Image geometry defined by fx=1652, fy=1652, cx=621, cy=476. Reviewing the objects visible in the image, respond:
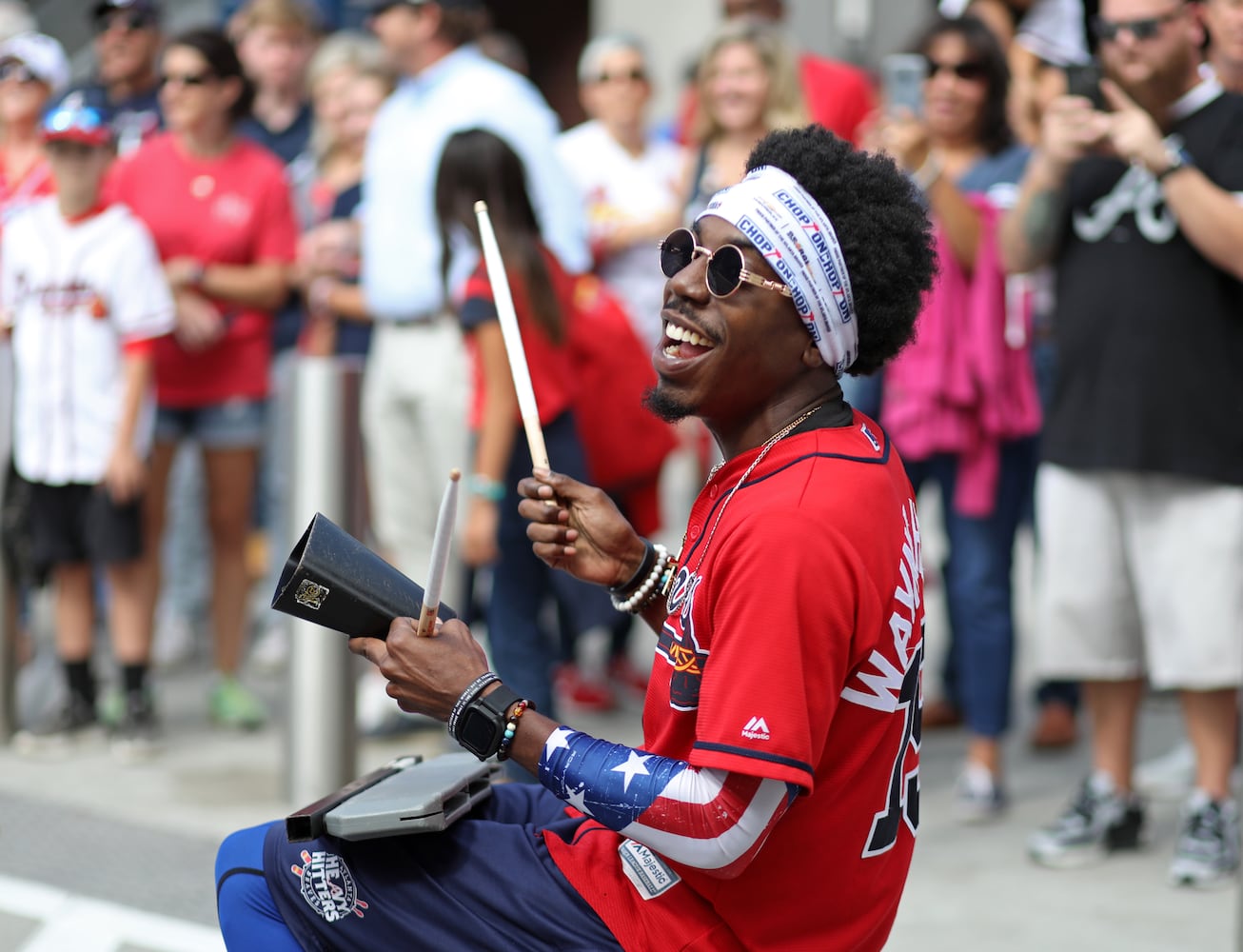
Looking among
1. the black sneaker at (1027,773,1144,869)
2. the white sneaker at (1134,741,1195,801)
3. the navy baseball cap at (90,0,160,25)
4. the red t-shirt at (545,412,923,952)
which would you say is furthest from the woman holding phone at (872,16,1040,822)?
the navy baseball cap at (90,0,160,25)

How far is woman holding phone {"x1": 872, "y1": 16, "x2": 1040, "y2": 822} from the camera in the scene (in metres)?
4.79

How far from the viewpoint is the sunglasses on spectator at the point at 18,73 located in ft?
19.3

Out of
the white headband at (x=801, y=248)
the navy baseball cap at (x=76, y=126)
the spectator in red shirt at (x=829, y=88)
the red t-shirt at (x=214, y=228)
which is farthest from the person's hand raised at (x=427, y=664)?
the spectator in red shirt at (x=829, y=88)

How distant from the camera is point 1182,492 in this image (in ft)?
14.2

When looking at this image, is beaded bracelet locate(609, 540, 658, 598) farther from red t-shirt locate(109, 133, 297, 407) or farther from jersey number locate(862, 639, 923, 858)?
red t-shirt locate(109, 133, 297, 407)

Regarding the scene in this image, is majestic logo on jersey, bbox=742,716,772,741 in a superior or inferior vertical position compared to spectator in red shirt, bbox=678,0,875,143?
inferior

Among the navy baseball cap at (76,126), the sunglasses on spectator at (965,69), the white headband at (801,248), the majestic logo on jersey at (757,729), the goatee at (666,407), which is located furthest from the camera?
the navy baseball cap at (76,126)

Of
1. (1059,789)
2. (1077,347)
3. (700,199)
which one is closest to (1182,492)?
(1077,347)

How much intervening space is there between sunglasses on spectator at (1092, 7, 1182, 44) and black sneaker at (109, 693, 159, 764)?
11.6 feet

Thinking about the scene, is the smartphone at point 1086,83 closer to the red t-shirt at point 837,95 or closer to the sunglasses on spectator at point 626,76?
the red t-shirt at point 837,95

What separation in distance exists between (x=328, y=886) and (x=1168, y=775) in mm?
3535

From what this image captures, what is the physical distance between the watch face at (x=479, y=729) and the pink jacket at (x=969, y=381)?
2.84m

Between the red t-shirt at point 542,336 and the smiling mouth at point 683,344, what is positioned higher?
the smiling mouth at point 683,344

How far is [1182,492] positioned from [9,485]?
3.68 m
